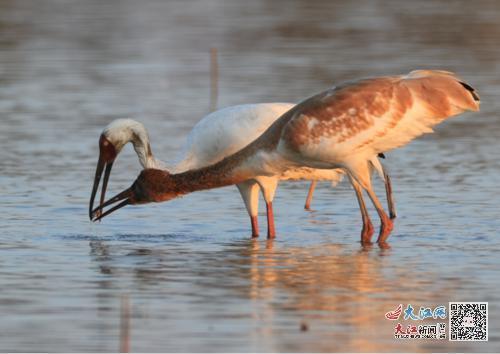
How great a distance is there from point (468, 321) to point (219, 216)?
4.84 metres

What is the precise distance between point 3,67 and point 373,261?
13067 millimetres

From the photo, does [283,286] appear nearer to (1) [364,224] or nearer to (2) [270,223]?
(1) [364,224]

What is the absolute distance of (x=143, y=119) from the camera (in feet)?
64.0

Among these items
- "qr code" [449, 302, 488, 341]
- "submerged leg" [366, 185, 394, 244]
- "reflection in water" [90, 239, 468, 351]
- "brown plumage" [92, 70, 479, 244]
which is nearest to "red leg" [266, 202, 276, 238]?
"reflection in water" [90, 239, 468, 351]

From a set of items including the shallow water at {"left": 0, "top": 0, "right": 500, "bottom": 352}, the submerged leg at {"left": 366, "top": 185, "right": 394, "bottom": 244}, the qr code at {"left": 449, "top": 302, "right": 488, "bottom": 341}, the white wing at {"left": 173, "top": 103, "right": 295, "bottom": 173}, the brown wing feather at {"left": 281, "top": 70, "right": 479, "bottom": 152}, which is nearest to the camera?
the qr code at {"left": 449, "top": 302, "right": 488, "bottom": 341}

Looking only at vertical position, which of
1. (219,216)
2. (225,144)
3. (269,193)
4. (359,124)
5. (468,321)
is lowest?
(219,216)

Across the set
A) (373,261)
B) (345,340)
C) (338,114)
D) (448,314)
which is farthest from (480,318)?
(338,114)

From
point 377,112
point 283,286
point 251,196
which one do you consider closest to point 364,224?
point 377,112

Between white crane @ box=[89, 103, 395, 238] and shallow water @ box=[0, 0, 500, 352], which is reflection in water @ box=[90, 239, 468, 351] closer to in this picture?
shallow water @ box=[0, 0, 500, 352]

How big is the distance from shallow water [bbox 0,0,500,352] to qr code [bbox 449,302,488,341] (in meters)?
0.12

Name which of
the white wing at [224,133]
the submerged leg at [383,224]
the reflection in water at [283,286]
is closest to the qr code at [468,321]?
the reflection in water at [283,286]

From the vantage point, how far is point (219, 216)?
14391mm

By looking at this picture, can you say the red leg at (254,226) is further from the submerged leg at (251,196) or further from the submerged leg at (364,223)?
the submerged leg at (364,223)

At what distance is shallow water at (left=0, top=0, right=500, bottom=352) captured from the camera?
9961 mm
